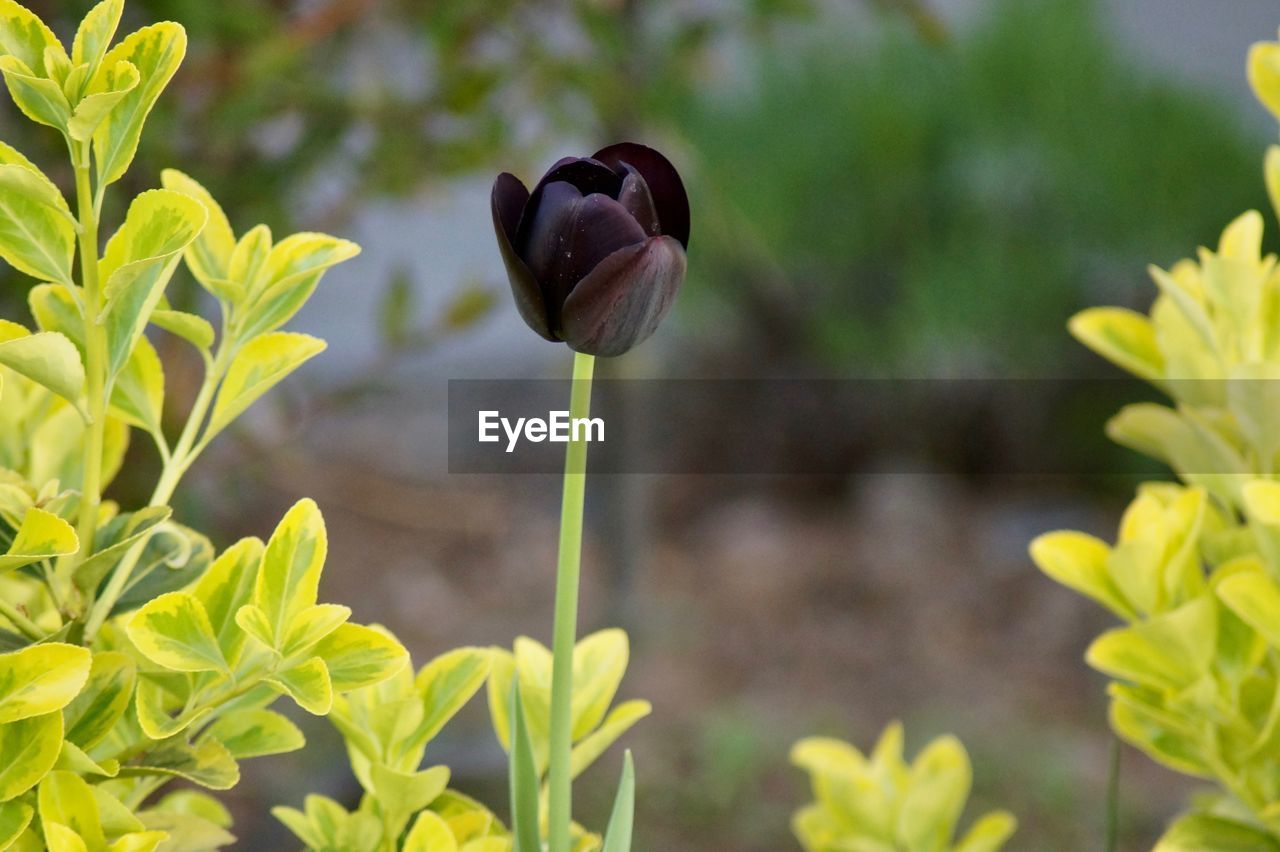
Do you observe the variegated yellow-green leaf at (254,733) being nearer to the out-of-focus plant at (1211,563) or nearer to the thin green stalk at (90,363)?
the thin green stalk at (90,363)

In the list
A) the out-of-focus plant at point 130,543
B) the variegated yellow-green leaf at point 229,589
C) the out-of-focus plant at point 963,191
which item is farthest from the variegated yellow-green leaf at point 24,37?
the out-of-focus plant at point 963,191

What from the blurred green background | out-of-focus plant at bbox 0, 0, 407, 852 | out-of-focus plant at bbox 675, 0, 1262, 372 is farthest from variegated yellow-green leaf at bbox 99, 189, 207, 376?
out-of-focus plant at bbox 675, 0, 1262, 372

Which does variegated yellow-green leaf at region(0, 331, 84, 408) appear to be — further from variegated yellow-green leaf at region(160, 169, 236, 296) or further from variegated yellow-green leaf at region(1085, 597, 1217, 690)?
variegated yellow-green leaf at region(1085, 597, 1217, 690)

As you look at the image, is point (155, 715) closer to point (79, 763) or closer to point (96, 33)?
point (79, 763)

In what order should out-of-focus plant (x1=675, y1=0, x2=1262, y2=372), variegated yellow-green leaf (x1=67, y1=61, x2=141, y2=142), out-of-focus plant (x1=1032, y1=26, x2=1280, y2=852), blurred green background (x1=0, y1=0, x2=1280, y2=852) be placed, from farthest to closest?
out-of-focus plant (x1=675, y1=0, x2=1262, y2=372), blurred green background (x1=0, y1=0, x2=1280, y2=852), out-of-focus plant (x1=1032, y1=26, x2=1280, y2=852), variegated yellow-green leaf (x1=67, y1=61, x2=141, y2=142)

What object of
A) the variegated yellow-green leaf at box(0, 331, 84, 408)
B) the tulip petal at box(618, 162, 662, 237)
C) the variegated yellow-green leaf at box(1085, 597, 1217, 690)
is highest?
the tulip petal at box(618, 162, 662, 237)

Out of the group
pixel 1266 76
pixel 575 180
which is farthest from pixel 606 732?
pixel 1266 76

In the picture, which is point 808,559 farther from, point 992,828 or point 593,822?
point 992,828
